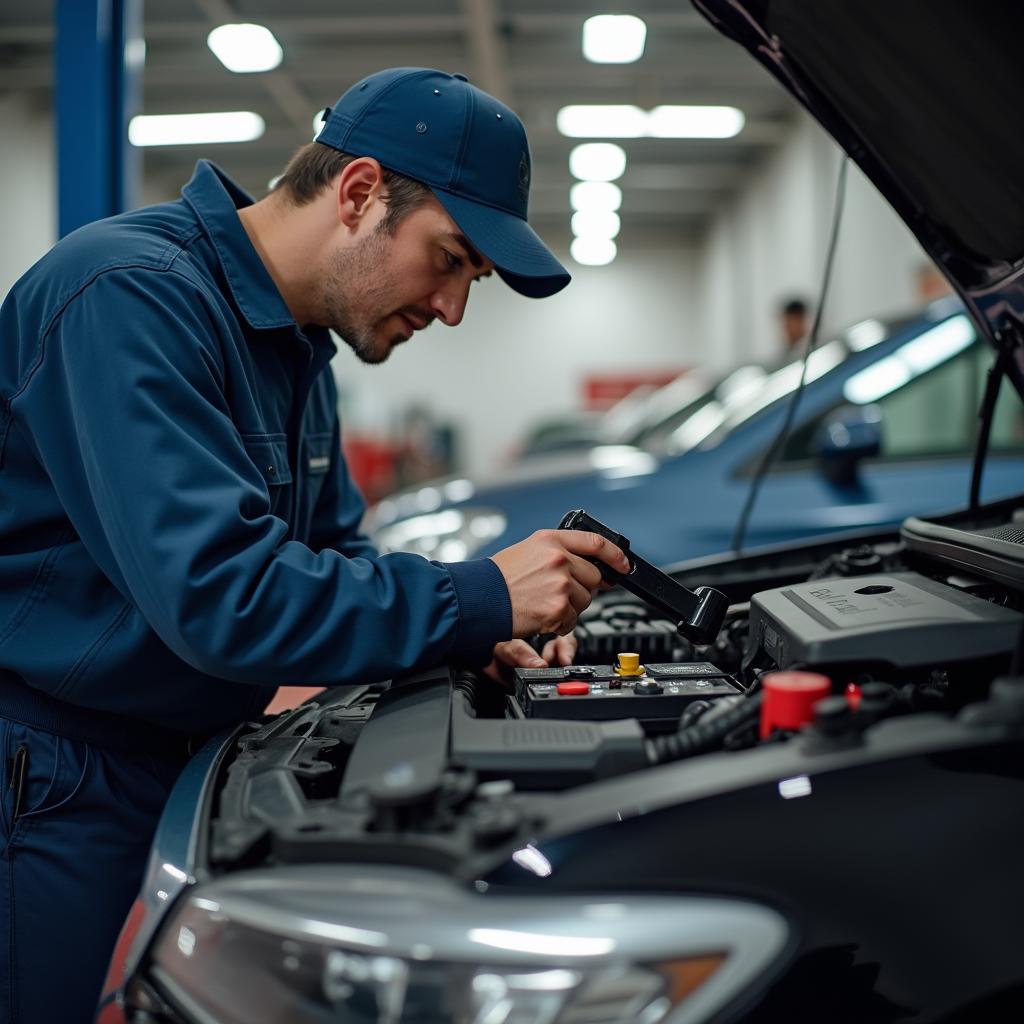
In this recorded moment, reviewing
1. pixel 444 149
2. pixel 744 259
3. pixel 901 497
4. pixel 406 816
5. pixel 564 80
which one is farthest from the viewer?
pixel 744 259

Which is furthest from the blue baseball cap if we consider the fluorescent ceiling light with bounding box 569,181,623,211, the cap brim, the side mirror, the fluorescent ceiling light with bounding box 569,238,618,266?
the fluorescent ceiling light with bounding box 569,238,618,266

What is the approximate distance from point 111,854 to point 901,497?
2.51 meters

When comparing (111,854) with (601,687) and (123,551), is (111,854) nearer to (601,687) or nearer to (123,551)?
(123,551)

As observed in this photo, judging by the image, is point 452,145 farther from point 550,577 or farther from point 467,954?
point 467,954

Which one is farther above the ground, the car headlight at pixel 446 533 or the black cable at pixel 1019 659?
the black cable at pixel 1019 659

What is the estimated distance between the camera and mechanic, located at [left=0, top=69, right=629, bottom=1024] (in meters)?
1.10

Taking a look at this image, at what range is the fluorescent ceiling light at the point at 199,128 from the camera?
403 inches

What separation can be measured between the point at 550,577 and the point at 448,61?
339 inches

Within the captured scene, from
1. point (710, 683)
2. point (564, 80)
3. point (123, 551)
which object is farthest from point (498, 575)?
point (564, 80)

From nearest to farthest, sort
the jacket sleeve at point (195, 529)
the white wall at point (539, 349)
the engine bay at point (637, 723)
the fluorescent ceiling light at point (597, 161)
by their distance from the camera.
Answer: the engine bay at point (637, 723) < the jacket sleeve at point (195, 529) < the fluorescent ceiling light at point (597, 161) < the white wall at point (539, 349)

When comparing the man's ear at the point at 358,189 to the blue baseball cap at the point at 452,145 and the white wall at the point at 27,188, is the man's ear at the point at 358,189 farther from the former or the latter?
the white wall at the point at 27,188

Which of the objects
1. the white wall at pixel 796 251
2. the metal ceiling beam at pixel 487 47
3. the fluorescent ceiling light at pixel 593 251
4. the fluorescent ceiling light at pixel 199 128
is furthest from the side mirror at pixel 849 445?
the fluorescent ceiling light at pixel 593 251

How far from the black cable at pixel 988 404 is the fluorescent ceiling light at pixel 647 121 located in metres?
→ 8.78

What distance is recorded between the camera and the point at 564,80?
9.38 meters
